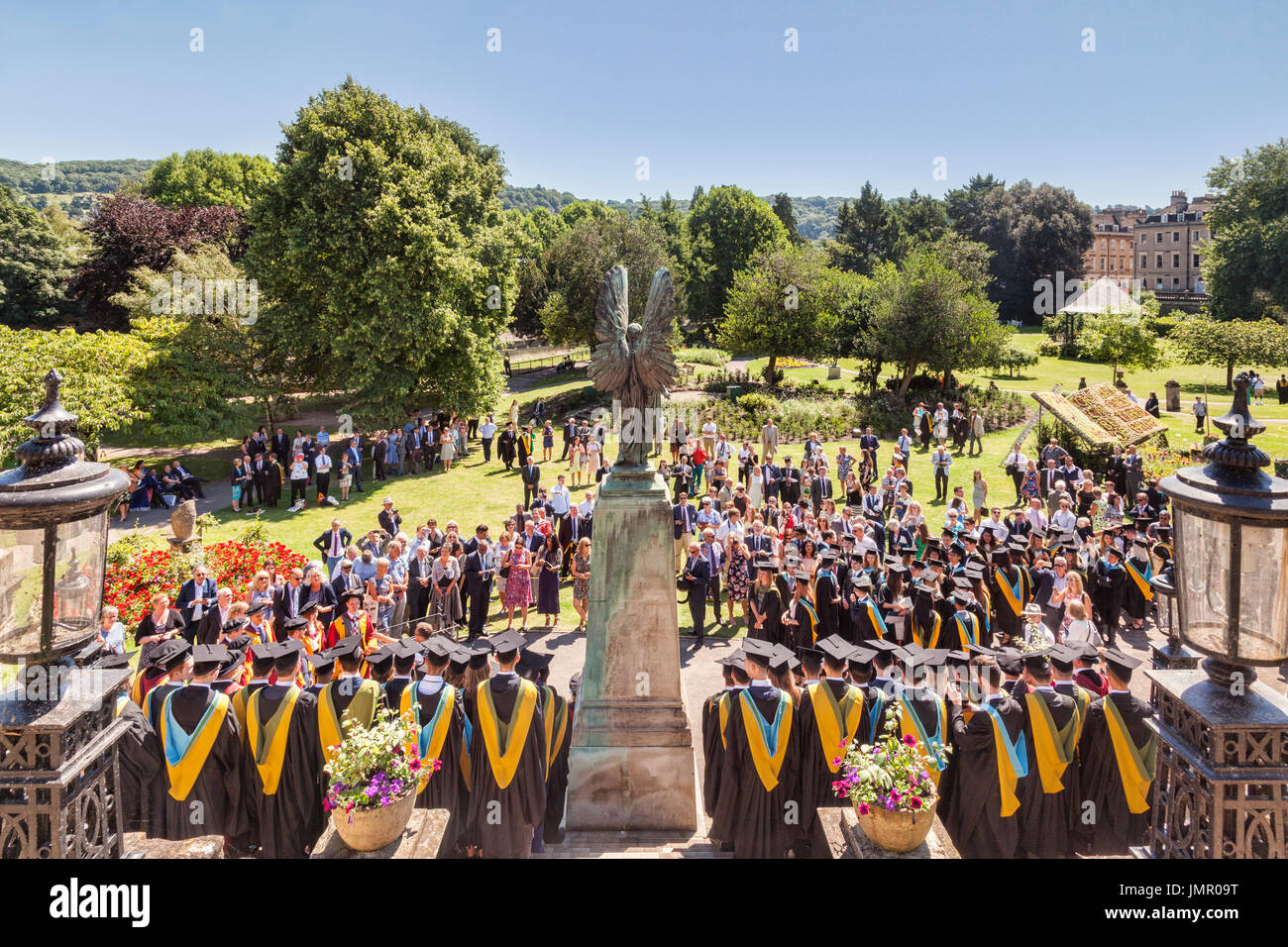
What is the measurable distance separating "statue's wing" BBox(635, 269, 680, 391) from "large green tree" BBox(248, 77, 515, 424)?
19.6 m

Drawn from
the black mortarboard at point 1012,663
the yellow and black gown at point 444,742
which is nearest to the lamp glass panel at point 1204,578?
the black mortarboard at point 1012,663

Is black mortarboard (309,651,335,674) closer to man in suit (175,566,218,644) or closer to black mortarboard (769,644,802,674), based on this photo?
black mortarboard (769,644,802,674)

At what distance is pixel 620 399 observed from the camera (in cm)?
707

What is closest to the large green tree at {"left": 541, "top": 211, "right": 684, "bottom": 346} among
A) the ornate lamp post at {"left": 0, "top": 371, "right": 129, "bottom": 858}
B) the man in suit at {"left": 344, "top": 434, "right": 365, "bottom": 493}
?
the man in suit at {"left": 344, "top": 434, "right": 365, "bottom": 493}

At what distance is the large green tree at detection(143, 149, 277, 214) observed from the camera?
52.9 m

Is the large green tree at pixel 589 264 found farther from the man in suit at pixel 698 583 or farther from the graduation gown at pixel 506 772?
the graduation gown at pixel 506 772

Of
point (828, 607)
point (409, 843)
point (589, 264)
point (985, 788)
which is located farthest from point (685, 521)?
point (589, 264)

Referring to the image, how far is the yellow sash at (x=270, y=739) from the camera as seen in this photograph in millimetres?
6754

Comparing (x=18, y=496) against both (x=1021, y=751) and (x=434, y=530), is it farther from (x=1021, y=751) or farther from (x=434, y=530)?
(x=434, y=530)

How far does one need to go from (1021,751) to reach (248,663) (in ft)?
27.8

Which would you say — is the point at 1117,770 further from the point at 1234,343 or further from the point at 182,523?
the point at 1234,343

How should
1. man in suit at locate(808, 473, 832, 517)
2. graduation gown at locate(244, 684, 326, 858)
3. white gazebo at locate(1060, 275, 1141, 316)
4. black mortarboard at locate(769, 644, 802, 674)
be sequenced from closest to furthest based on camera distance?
graduation gown at locate(244, 684, 326, 858)
black mortarboard at locate(769, 644, 802, 674)
man in suit at locate(808, 473, 832, 517)
white gazebo at locate(1060, 275, 1141, 316)

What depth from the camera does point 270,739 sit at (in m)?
6.80

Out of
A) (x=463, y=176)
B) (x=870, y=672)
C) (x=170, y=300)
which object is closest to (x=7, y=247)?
(x=170, y=300)
